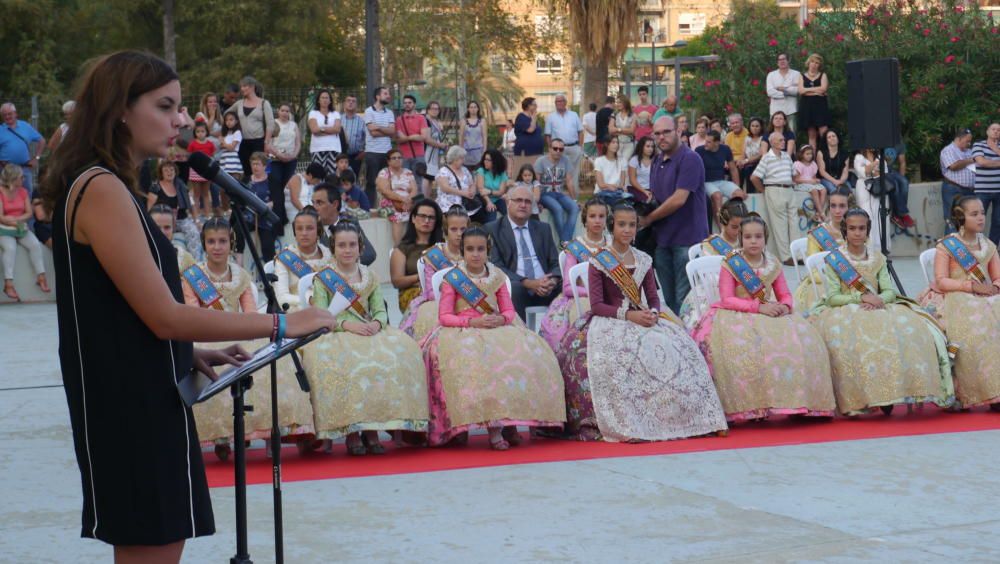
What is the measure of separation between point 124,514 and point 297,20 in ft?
108

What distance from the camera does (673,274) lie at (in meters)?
10.0

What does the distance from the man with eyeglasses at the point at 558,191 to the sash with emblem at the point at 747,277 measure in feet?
22.7

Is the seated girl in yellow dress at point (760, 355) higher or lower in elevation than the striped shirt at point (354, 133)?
lower

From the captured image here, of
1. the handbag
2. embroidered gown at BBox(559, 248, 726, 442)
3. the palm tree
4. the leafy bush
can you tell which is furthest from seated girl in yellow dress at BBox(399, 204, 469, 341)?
the palm tree

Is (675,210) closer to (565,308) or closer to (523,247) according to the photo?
(523,247)

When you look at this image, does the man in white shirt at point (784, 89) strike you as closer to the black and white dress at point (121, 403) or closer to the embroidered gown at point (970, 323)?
the embroidered gown at point (970, 323)

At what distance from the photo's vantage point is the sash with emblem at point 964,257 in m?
8.38

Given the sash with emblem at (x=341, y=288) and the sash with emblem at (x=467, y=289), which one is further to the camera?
the sash with emblem at (x=467, y=289)

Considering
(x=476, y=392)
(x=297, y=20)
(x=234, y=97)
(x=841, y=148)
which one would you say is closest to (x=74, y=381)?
(x=476, y=392)

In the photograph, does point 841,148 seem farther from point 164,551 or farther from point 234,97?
point 164,551

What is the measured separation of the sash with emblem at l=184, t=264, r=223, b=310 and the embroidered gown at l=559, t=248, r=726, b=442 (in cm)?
192

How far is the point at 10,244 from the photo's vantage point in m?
13.4

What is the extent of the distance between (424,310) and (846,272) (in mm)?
2480

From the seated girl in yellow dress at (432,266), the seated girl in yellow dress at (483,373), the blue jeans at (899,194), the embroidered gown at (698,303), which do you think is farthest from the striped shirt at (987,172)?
the seated girl in yellow dress at (483,373)
